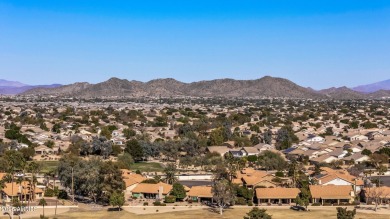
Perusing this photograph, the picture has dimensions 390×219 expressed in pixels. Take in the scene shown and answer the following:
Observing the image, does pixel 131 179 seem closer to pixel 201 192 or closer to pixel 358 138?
pixel 201 192

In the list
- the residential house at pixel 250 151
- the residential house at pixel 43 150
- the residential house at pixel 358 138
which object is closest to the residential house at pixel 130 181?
the residential house at pixel 250 151

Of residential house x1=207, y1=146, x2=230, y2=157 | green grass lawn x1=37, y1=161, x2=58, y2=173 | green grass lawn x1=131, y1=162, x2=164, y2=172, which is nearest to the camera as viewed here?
green grass lawn x1=37, y1=161, x2=58, y2=173

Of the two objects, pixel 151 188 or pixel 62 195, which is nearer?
pixel 62 195

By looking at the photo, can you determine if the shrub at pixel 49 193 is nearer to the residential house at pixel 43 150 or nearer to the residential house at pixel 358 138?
the residential house at pixel 43 150

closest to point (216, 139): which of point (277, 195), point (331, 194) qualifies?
point (277, 195)

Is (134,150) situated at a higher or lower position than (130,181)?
higher

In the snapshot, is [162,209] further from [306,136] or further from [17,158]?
[306,136]

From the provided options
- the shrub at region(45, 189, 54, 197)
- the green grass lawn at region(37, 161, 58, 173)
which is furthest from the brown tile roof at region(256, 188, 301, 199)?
the green grass lawn at region(37, 161, 58, 173)

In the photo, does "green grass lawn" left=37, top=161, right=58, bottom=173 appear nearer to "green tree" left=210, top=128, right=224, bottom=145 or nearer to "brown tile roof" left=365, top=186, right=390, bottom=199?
"green tree" left=210, top=128, right=224, bottom=145
